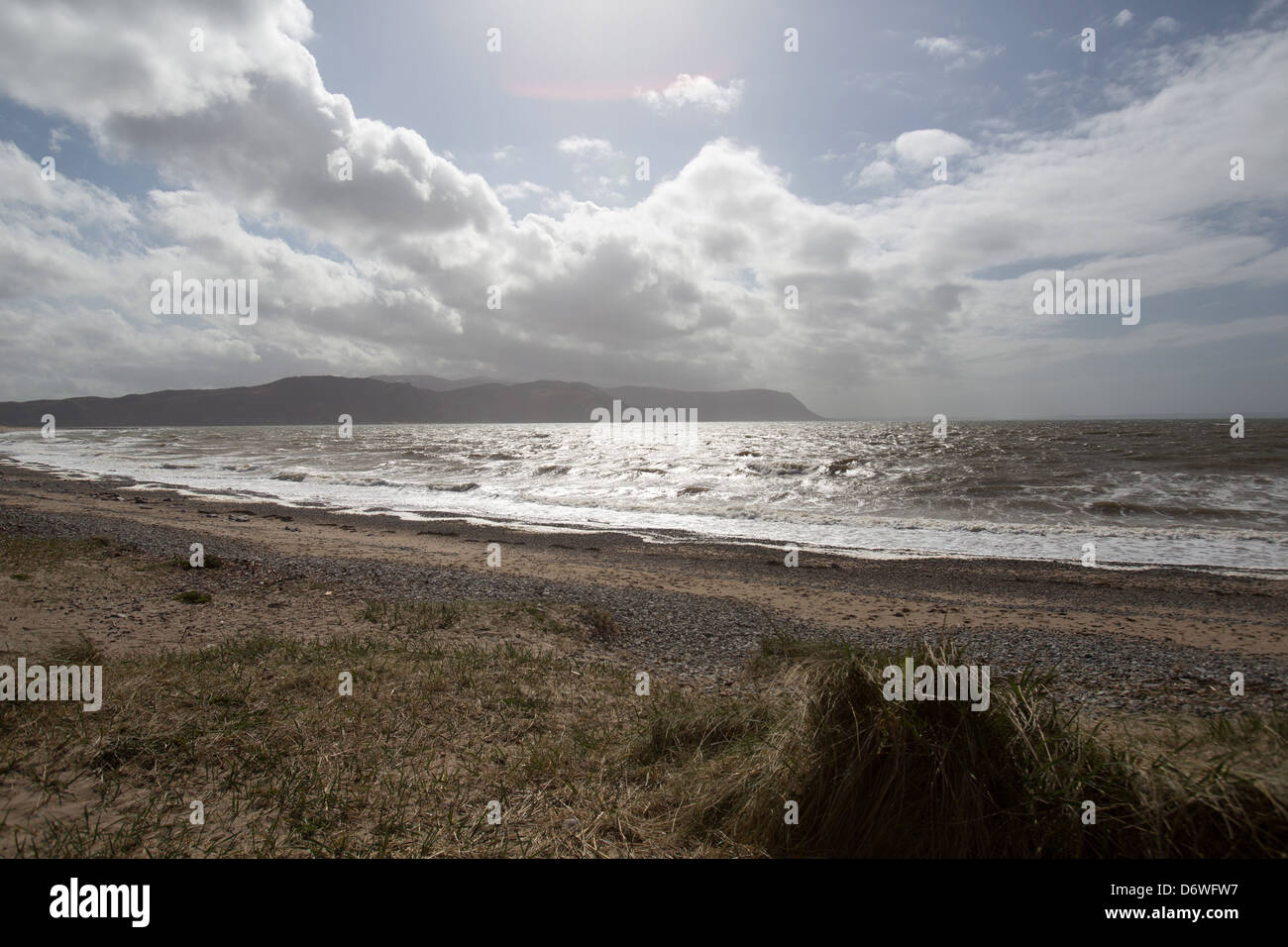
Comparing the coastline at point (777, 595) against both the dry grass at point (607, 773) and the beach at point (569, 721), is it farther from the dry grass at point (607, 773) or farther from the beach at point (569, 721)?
the dry grass at point (607, 773)

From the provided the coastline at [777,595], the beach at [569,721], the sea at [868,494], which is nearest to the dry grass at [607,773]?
the beach at [569,721]

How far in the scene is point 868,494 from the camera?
3434cm

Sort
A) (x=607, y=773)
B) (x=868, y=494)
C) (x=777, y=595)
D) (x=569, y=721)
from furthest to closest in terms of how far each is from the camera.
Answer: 1. (x=868, y=494)
2. (x=777, y=595)
3. (x=569, y=721)
4. (x=607, y=773)

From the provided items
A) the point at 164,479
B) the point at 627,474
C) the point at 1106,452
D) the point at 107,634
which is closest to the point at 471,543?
the point at 107,634

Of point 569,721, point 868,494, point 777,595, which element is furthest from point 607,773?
point 868,494

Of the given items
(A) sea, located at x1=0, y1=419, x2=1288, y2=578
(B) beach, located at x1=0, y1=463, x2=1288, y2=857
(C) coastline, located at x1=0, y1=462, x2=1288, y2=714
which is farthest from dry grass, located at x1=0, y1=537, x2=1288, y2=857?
(A) sea, located at x1=0, y1=419, x2=1288, y2=578

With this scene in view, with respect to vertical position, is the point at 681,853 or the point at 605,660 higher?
the point at 681,853

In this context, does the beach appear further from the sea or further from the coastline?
the sea

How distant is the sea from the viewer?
71.7ft

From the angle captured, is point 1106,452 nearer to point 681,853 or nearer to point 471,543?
point 471,543

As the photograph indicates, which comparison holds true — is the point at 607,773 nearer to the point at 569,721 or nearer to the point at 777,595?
the point at 569,721
